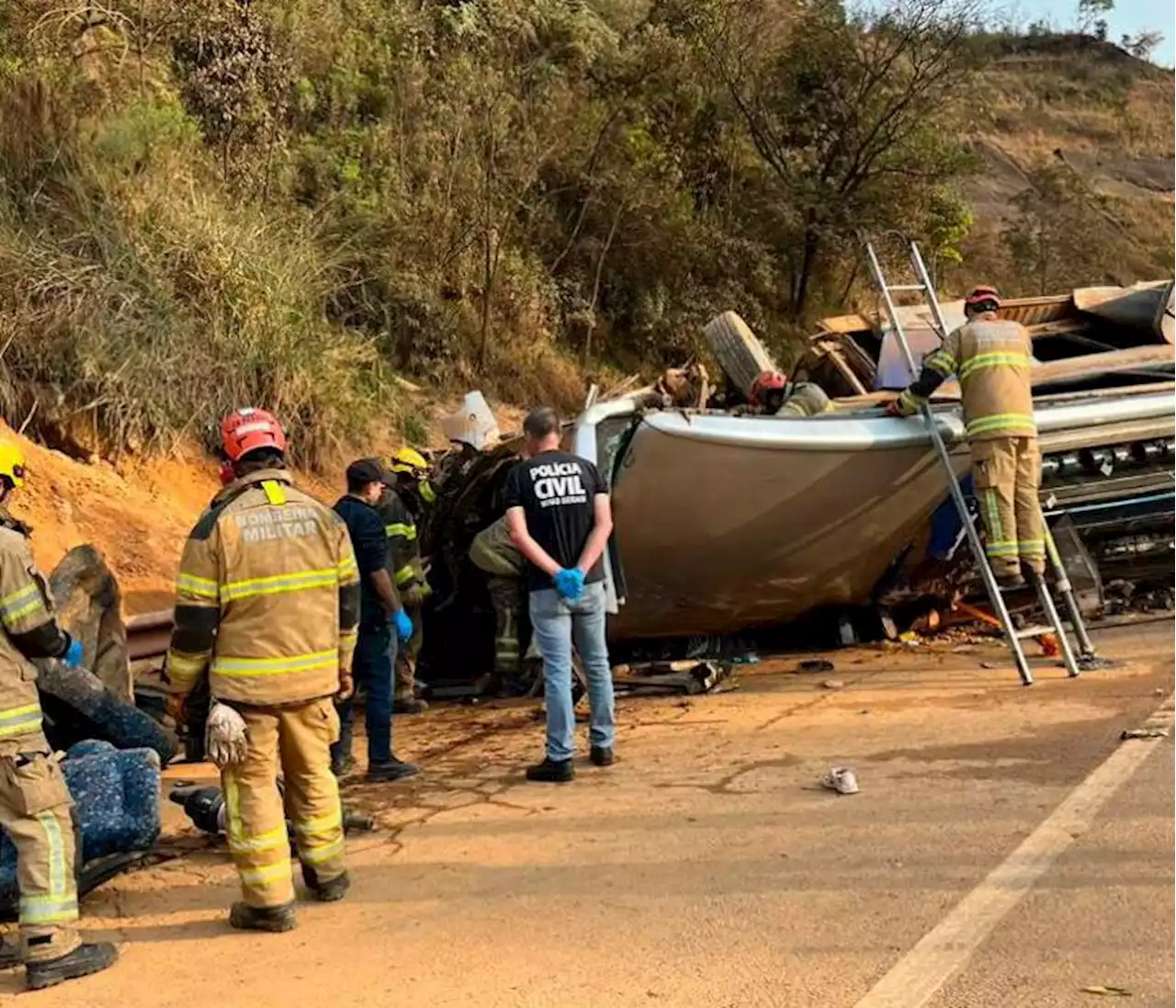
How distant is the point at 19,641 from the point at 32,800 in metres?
0.43

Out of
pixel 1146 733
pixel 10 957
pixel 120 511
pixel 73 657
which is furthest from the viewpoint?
pixel 120 511

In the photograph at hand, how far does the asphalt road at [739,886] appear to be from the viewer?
121 inches

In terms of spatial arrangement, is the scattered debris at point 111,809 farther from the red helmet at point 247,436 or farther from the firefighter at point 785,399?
the firefighter at point 785,399

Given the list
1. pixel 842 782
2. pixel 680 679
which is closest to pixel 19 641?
pixel 842 782

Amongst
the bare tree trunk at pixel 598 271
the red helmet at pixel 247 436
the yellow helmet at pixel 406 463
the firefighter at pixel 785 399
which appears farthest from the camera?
the bare tree trunk at pixel 598 271

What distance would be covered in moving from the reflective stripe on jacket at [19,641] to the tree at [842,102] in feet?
49.6

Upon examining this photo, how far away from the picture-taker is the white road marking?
2.92 metres

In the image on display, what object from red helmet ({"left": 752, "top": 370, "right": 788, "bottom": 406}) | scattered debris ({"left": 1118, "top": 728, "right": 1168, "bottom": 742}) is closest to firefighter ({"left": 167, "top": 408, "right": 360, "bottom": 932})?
scattered debris ({"left": 1118, "top": 728, "right": 1168, "bottom": 742})

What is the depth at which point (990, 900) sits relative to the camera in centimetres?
344

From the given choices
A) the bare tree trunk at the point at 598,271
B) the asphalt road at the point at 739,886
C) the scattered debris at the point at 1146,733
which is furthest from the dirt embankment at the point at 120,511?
the bare tree trunk at the point at 598,271

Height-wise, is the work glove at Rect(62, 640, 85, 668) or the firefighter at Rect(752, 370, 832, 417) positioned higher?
the firefighter at Rect(752, 370, 832, 417)

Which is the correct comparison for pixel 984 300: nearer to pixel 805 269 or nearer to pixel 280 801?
pixel 280 801

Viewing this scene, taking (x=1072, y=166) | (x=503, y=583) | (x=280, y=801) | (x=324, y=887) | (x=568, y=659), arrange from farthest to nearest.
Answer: (x=1072, y=166) < (x=503, y=583) < (x=568, y=659) < (x=324, y=887) < (x=280, y=801)

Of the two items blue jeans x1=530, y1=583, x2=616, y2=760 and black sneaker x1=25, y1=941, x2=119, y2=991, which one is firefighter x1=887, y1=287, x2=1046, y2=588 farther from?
black sneaker x1=25, y1=941, x2=119, y2=991
